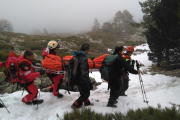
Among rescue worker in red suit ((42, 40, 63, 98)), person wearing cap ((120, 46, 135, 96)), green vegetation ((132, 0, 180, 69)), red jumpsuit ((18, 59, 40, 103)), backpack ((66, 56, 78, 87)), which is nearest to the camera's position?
backpack ((66, 56, 78, 87))

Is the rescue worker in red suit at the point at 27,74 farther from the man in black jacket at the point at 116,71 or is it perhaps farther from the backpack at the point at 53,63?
the man in black jacket at the point at 116,71

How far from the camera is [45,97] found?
4582 mm

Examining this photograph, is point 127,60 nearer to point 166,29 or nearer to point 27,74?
point 27,74

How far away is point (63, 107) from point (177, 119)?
10.2 ft

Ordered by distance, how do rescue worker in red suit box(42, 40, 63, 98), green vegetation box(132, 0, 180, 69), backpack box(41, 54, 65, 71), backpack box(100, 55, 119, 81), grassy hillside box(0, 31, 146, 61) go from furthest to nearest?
1. grassy hillside box(0, 31, 146, 61)
2. green vegetation box(132, 0, 180, 69)
3. rescue worker in red suit box(42, 40, 63, 98)
4. backpack box(41, 54, 65, 71)
5. backpack box(100, 55, 119, 81)

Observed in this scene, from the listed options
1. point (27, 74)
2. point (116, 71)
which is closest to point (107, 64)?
point (116, 71)

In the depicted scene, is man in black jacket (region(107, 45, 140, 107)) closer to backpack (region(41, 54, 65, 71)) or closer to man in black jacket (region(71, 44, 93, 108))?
man in black jacket (region(71, 44, 93, 108))

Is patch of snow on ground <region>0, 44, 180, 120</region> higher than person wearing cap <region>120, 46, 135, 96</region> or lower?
lower

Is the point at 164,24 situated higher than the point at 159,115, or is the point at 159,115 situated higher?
the point at 164,24

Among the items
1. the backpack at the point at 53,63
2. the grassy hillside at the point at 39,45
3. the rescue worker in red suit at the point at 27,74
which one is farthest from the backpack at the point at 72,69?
the grassy hillside at the point at 39,45

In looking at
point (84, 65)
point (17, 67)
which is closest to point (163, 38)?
point (84, 65)

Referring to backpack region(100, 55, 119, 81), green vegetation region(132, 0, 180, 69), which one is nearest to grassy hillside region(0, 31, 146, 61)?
green vegetation region(132, 0, 180, 69)

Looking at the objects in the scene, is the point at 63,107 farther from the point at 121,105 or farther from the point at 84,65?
the point at 121,105

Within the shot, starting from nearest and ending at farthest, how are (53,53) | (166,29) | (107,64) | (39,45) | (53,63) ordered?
(107,64)
(53,63)
(53,53)
(166,29)
(39,45)
